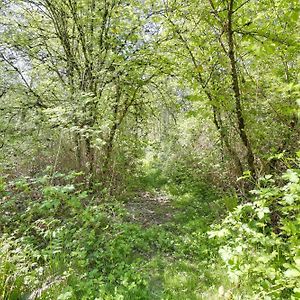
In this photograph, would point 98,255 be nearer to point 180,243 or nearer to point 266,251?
point 180,243

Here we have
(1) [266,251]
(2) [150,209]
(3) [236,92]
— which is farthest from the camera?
(2) [150,209]

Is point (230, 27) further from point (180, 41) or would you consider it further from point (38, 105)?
point (38, 105)

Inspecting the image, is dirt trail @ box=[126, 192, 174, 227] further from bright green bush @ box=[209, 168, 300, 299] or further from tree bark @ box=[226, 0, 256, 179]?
bright green bush @ box=[209, 168, 300, 299]

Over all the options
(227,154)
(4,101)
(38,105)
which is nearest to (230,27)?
(227,154)

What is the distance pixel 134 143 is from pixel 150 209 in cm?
139

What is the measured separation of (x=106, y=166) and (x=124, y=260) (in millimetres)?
2389

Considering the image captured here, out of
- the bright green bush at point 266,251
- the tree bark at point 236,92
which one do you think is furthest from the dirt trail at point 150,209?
the bright green bush at point 266,251

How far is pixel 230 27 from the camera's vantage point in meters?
3.77

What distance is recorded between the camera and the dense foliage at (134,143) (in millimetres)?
3090

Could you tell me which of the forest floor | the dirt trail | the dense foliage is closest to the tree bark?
the dense foliage

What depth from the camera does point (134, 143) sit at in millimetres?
5977

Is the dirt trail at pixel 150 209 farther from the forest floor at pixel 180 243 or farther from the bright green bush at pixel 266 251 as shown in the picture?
the bright green bush at pixel 266 251

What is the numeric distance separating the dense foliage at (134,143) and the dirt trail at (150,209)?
5 centimetres

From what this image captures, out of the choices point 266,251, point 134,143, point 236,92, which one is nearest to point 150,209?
point 134,143
